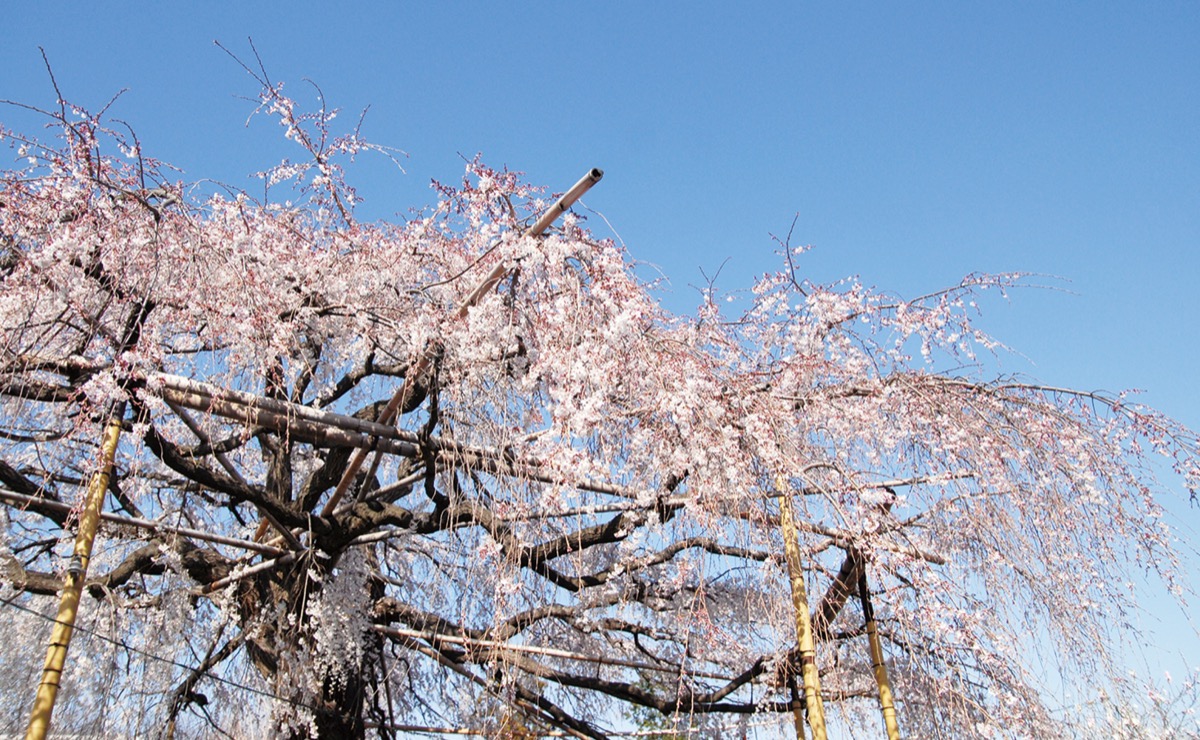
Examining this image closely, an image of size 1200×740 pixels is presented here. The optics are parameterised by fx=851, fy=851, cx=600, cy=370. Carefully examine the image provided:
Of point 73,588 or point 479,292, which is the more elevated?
point 479,292

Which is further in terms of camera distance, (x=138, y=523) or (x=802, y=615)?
(x=138, y=523)

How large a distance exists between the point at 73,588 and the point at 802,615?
3.19 m

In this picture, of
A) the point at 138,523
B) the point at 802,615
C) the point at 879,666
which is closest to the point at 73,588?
the point at 138,523

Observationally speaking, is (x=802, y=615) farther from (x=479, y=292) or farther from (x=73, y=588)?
(x=73, y=588)

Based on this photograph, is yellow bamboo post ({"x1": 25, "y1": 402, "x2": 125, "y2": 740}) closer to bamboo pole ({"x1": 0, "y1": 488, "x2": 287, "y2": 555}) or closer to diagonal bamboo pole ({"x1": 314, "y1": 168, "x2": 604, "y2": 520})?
bamboo pole ({"x1": 0, "y1": 488, "x2": 287, "y2": 555})

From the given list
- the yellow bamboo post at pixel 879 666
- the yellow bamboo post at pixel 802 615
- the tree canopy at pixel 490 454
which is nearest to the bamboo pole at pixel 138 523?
the tree canopy at pixel 490 454

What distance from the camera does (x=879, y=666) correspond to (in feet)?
15.8

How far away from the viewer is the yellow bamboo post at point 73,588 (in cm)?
306

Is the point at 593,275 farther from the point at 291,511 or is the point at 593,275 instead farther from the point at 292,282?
the point at 291,511

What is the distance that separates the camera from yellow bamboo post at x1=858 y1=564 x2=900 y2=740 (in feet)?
15.1

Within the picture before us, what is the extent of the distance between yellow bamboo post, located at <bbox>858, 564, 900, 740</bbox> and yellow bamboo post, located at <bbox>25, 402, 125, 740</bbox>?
3613 millimetres

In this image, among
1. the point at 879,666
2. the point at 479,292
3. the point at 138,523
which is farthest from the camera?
the point at 879,666

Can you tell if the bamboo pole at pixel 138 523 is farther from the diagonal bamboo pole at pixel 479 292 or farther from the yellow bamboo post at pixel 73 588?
the diagonal bamboo pole at pixel 479 292

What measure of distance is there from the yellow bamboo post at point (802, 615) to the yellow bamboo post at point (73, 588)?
2990 mm
